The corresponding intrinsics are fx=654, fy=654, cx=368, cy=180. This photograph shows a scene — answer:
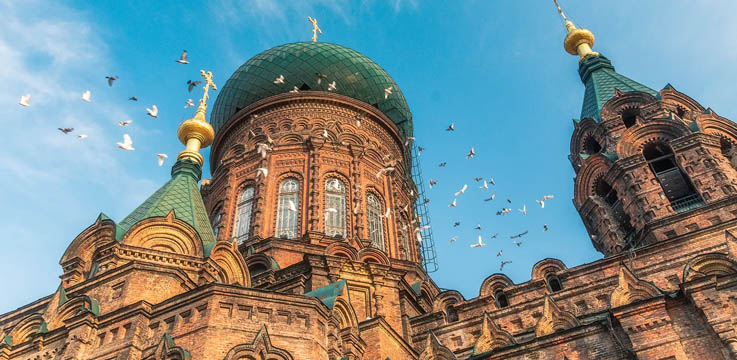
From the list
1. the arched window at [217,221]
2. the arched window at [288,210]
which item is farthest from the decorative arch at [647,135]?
the arched window at [217,221]

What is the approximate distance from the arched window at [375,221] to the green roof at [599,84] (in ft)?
25.2

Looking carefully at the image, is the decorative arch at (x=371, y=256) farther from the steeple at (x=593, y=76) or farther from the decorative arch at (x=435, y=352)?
the steeple at (x=593, y=76)

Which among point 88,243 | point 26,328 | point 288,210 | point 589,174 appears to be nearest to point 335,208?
point 288,210

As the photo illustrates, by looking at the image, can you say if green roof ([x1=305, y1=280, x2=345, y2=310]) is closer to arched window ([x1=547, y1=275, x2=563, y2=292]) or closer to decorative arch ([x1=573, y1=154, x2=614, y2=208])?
arched window ([x1=547, y1=275, x2=563, y2=292])

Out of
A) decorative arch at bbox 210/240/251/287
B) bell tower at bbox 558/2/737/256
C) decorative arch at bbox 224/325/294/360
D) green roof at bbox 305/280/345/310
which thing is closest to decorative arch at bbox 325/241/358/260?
decorative arch at bbox 210/240/251/287

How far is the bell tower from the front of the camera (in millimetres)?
16328

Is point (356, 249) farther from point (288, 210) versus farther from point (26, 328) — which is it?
point (26, 328)

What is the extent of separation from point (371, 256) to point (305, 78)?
9.22 metres

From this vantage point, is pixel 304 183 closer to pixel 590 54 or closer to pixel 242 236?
pixel 242 236

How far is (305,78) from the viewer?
75.7 feet

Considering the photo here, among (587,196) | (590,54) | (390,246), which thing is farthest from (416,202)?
(590,54)

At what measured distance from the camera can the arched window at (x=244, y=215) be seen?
1916cm

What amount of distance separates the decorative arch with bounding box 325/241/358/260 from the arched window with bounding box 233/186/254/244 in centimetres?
358

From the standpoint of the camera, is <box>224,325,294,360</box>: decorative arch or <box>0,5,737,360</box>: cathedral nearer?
<box>224,325,294,360</box>: decorative arch
